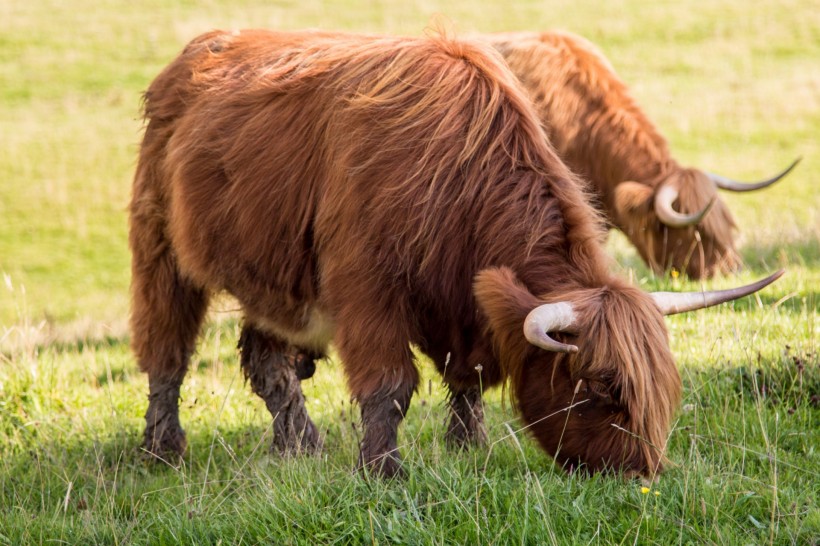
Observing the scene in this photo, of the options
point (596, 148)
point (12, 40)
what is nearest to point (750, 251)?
point (596, 148)

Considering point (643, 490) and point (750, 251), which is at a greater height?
point (643, 490)

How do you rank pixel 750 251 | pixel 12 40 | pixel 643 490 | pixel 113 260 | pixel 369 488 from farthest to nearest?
1. pixel 12 40
2. pixel 113 260
3. pixel 750 251
4. pixel 369 488
5. pixel 643 490

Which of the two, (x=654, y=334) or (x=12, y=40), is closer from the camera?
(x=654, y=334)

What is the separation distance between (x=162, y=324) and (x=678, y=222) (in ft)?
14.5

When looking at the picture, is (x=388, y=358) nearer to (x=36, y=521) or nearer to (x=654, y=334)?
(x=654, y=334)

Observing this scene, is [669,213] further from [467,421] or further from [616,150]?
[467,421]

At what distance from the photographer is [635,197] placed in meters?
8.46

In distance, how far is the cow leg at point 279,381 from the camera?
226 inches

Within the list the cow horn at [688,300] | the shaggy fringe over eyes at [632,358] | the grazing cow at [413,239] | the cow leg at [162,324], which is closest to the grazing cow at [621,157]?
the grazing cow at [413,239]

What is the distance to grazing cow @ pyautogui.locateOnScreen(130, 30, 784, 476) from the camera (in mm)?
3828

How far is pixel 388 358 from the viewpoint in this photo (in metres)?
4.20

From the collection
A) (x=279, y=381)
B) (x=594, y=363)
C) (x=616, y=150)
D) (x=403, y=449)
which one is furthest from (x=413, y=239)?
(x=616, y=150)

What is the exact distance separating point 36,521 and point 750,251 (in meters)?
7.52

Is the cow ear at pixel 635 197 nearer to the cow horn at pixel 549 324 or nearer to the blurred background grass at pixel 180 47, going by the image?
the blurred background grass at pixel 180 47
